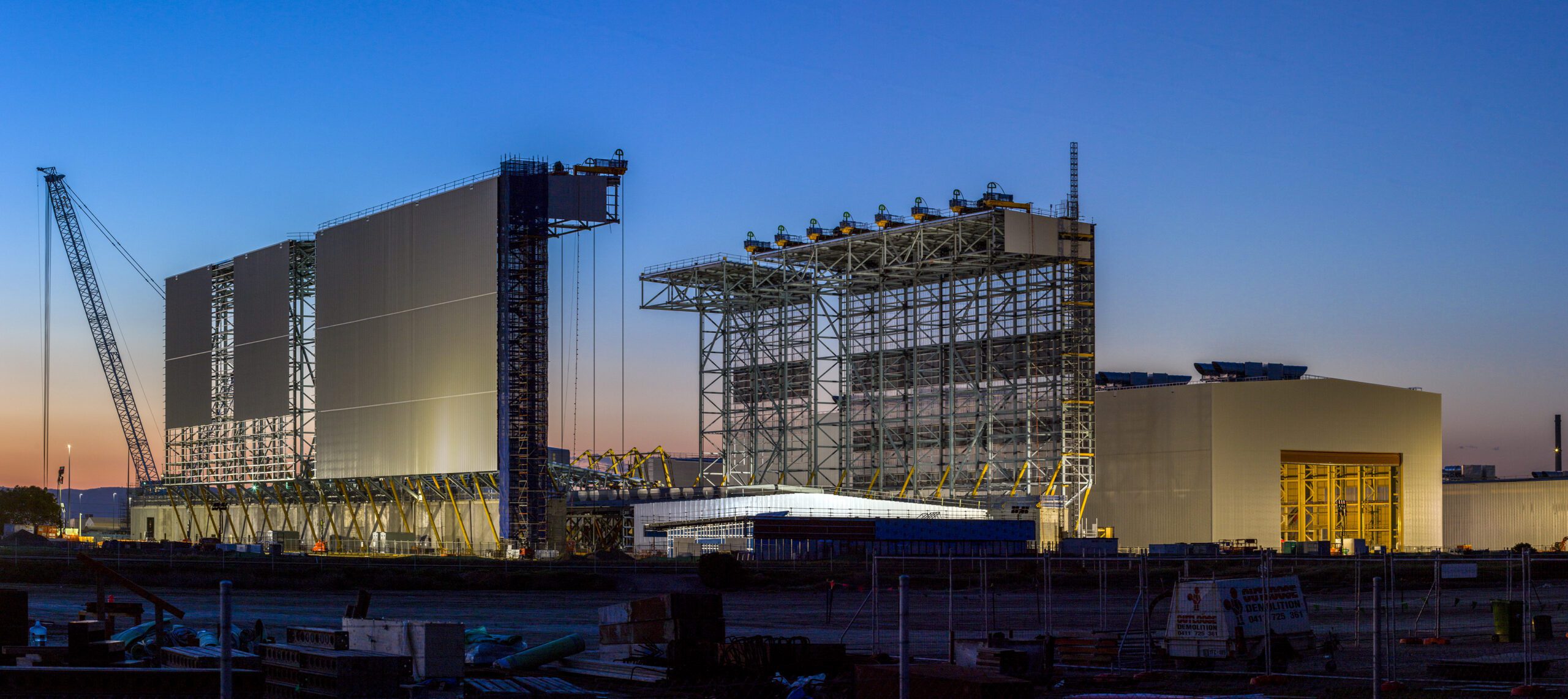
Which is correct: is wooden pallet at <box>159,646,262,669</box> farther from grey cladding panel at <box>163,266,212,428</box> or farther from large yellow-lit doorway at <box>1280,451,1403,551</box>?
grey cladding panel at <box>163,266,212,428</box>

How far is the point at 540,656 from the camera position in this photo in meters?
26.5

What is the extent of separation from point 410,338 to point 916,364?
3168 centimetres

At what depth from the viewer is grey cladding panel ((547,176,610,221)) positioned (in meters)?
92.8

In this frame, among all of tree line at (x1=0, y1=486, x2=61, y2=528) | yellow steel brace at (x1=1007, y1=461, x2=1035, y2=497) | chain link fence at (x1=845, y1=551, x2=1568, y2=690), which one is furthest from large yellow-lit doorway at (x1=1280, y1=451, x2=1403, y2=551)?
tree line at (x1=0, y1=486, x2=61, y2=528)

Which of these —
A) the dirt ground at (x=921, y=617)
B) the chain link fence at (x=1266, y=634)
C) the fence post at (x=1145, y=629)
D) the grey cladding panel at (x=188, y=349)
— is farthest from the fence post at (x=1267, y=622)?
the grey cladding panel at (x=188, y=349)

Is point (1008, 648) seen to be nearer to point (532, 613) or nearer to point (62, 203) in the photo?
point (532, 613)

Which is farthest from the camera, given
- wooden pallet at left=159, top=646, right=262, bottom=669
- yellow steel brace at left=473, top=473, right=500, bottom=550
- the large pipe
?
yellow steel brace at left=473, top=473, right=500, bottom=550

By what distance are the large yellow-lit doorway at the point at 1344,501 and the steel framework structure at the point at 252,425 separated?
212ft

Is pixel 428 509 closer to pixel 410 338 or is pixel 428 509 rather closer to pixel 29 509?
pixel 410 338

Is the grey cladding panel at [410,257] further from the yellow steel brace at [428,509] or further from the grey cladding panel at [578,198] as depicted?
the yellow steel brace at [428,509]

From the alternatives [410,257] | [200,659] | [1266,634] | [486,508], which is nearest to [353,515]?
[486,508]

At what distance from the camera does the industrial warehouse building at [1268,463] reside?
89500 mm

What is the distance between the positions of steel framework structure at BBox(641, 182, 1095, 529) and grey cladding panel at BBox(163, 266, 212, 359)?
36.4 m

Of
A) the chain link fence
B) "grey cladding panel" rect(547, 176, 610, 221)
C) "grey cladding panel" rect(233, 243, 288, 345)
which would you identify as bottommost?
the chain link fence
